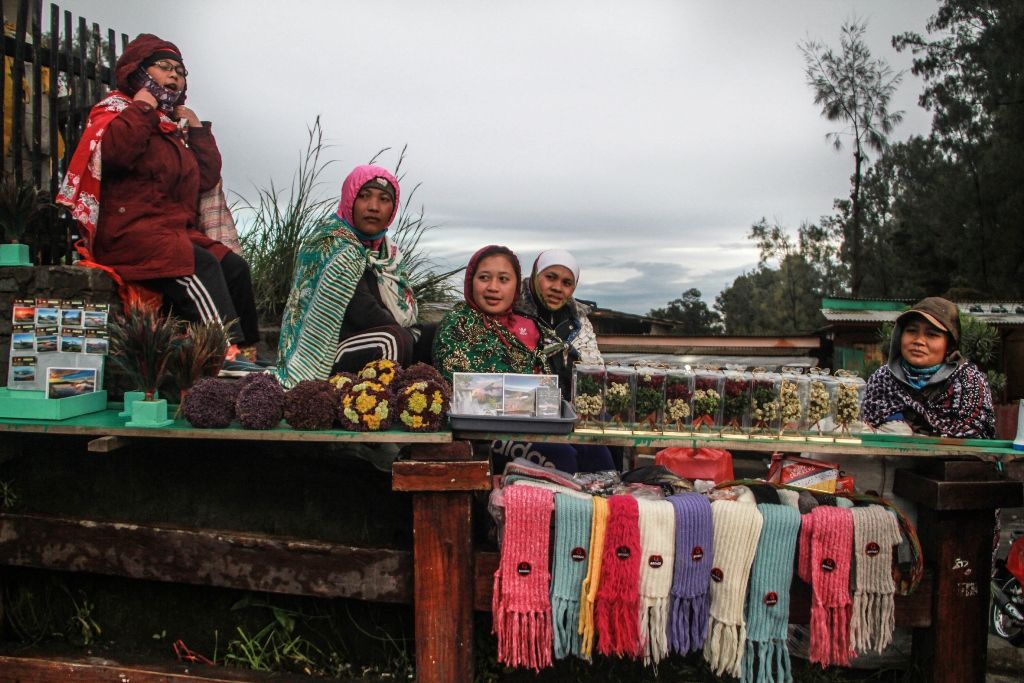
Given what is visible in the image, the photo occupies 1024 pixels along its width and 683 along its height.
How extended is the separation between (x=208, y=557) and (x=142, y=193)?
2.38m

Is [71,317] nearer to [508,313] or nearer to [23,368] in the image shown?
[23,368]

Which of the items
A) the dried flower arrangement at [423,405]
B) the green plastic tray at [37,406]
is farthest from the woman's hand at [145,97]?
the dried flower arrangement at [423,405]

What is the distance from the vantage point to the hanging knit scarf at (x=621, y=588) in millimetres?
2951

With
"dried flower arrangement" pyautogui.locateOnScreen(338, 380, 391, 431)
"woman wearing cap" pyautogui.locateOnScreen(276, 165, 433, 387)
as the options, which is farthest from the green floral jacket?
"dried flower arrangement" pyautogui.locateOnScreen(338, 380, 391, 431)

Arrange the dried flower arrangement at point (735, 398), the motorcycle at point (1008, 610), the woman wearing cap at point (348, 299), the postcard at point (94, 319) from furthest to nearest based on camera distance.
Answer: the woman wearing cap at point (348, 299)
the motorcycle at point (1008, 610)
the postcard at point (94, 319)
the dried flower arrangement at point (735, 398)

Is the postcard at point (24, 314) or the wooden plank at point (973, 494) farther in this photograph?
the postcard at point (24, 314)

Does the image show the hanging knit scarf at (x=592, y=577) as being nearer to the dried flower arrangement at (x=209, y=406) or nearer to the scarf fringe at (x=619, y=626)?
the scarf fringe at (x=619, y=626)

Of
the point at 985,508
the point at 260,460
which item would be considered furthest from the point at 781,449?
the point at 260,460

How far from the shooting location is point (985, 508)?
122 inches

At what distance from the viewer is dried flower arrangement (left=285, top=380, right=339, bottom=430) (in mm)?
3209

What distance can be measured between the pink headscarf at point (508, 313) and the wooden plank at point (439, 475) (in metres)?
1.21

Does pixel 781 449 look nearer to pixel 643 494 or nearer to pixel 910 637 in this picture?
pixel 643 494

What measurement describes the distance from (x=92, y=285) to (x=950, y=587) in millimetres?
4259

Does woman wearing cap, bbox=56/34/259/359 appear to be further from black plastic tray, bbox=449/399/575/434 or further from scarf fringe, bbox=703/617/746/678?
scarf fringe, bbox=703/617/746/678
